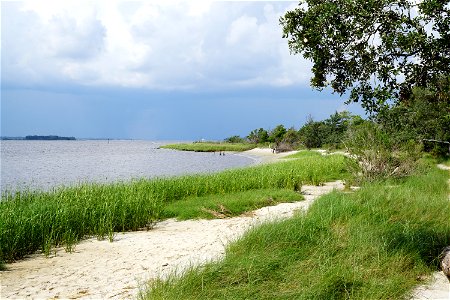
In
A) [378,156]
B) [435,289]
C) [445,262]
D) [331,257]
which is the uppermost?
[378,156]

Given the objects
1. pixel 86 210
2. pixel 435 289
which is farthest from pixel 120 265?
pixel 435 289

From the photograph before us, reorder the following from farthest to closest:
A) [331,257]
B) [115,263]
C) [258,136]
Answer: [258,136] → [115,263] → [331,257]

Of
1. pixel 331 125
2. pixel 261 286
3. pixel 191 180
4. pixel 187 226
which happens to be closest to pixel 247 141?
pixel 331 125

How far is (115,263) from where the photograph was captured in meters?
10.4

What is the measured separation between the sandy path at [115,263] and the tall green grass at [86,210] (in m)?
0.59

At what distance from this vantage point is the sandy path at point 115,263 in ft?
28.2

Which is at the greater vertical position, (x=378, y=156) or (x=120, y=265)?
(x=378, y=156)

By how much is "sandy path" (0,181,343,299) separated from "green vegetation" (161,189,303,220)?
1990 mm

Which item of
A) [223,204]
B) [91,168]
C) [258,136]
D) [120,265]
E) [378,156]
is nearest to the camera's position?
Answer: [120,265]

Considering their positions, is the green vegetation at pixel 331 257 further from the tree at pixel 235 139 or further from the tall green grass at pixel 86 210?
the tree at pixel 235 139

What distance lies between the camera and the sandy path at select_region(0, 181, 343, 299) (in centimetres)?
861

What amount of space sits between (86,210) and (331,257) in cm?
903

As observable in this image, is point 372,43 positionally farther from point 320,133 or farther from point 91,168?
point 320,133

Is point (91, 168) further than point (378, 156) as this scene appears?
Yes
